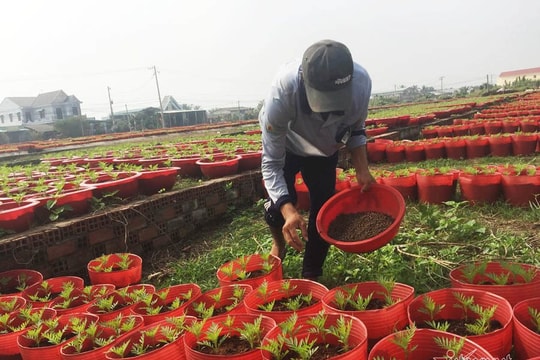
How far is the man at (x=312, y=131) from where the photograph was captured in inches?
67.6

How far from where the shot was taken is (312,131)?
227 cm

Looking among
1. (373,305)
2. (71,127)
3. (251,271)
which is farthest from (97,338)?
(71,127)

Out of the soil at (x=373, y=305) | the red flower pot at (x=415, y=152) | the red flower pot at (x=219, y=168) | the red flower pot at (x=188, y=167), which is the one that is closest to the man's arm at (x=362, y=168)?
the soil at (x=373, y=305)

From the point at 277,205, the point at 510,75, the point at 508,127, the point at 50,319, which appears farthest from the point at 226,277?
the point at 510,75

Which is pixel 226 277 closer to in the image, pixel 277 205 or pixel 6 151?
pixel 277 205

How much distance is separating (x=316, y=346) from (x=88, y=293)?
1459 millimetres

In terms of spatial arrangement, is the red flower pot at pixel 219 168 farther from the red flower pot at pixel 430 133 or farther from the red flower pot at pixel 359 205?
the red flower pot at pixel 430 133

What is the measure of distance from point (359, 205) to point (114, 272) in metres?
1.61

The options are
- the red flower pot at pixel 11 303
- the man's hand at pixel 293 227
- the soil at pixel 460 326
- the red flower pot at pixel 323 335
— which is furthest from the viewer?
the red flower pot at pixel 11 303

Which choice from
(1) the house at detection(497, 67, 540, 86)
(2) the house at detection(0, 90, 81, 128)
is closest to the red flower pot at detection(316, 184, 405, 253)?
(2) the house at detection(0, 90, 81, 128)

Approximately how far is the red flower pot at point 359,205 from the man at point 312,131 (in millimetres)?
89

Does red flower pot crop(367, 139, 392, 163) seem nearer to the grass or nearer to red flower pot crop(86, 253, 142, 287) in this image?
the grass

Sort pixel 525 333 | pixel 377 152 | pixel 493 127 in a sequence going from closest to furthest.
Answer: pixel 525 333 < pixel 377 152 < pixel 493 127

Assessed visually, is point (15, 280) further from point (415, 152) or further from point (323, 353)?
point (415, 152)
